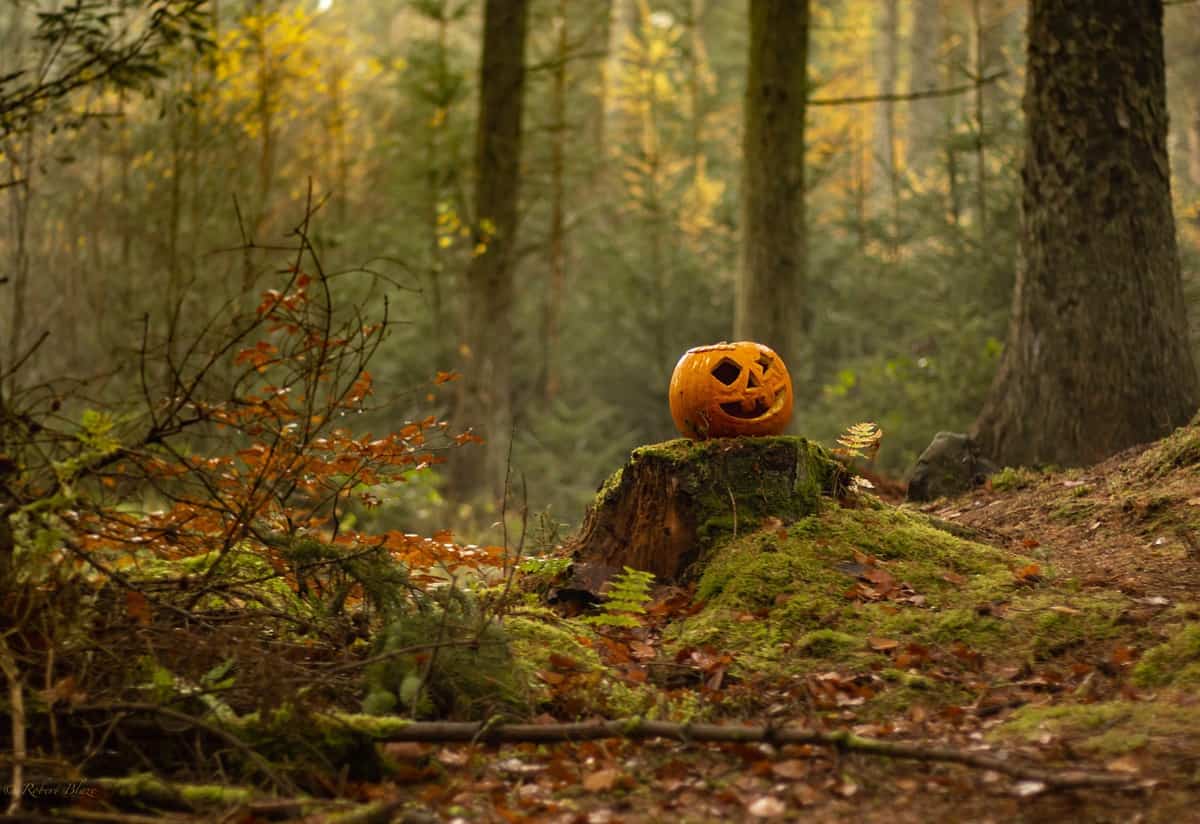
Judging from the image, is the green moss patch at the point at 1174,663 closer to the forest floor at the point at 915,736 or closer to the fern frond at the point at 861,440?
the forest floor at the point at 915,736

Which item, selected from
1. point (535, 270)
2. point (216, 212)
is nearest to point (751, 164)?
point (216, 212)

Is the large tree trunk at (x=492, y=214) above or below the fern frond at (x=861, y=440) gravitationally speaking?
above

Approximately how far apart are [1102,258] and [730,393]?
141 inches

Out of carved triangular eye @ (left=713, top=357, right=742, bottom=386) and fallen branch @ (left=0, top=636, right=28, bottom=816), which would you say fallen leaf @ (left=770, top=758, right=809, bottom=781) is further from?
carved triangular eye @ (left=713, top=357, right=742, bottom=386)

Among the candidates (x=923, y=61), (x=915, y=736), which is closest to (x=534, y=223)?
(x=923, y=61)

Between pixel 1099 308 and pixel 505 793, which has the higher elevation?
pixel 1099 308

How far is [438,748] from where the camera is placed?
3.63m

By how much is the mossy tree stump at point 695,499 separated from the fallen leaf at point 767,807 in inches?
90.4

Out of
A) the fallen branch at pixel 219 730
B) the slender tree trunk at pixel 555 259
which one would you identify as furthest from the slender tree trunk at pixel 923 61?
the fallen branch at pixel 219 730

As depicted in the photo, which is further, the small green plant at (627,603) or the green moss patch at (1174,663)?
the small green plant at (627,603)

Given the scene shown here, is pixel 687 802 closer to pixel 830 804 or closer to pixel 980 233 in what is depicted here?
pixel 830 804

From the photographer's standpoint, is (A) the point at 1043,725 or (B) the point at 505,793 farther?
(A) the point at 1043,725

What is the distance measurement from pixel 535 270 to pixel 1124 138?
14770mm

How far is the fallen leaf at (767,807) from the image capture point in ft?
10.6
